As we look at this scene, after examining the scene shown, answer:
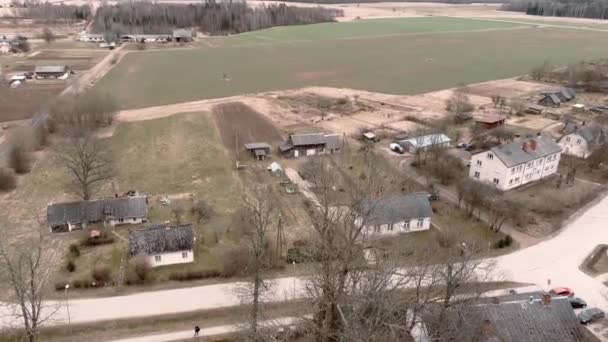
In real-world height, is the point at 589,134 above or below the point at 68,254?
above

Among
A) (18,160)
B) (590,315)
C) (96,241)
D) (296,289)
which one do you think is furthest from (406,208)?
(18,160)

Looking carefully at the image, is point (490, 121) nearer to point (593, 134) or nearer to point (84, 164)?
point (593, 134)

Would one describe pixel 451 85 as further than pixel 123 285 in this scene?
Yes

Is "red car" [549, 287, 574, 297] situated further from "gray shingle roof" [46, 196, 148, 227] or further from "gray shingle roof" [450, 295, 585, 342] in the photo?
"gray shingle roof" [46, 196, 148, 227]

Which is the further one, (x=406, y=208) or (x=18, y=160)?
(x=18, y=160)

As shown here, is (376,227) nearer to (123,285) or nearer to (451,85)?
(123,285)

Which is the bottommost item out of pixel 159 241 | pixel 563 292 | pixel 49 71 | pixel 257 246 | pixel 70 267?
pixel 70 267

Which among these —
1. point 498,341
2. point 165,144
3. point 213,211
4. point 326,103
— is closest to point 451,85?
point 326,103
